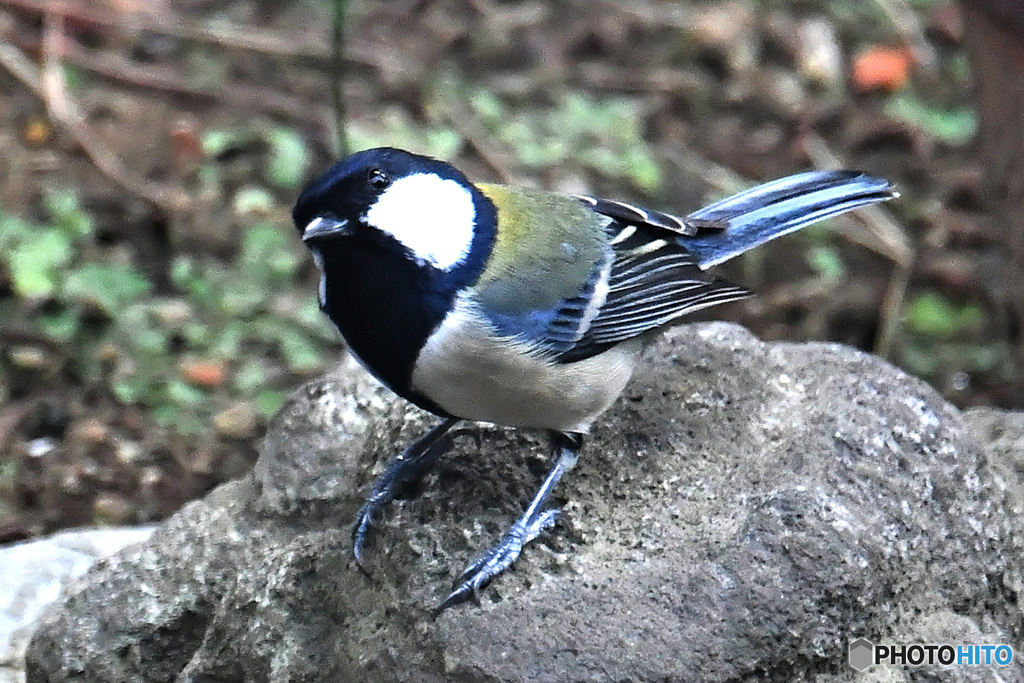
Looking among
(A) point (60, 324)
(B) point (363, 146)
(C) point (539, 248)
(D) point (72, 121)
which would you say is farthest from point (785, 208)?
(D) point (72, 121)

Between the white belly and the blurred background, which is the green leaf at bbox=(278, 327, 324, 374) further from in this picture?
the white belly

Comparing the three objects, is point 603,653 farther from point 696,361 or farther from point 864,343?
point 864,343

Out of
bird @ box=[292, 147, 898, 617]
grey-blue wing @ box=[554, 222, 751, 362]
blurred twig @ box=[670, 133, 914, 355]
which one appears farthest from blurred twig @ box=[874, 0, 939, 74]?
grey-blue wing @ box=[554, 222, 751, 362]

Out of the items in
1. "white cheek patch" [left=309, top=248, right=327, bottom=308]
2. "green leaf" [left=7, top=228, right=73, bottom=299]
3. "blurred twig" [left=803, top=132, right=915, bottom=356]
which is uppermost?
"white cheek patch" [left=309, top=248, right=327, bottom=308]

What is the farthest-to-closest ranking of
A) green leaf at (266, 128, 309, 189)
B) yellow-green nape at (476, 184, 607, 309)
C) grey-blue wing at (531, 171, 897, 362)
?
green leaf at (266, 128, 309, 189) → grey-blue wing at (531, 171, 897, 362) → yellow-green nape at (476, 184, 607, 309)

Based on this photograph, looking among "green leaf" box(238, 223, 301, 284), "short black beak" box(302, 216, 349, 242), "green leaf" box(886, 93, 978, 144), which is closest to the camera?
"short black beak" box(302, 216, 349, 242)

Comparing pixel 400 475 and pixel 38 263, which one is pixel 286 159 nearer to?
pixel 38 263

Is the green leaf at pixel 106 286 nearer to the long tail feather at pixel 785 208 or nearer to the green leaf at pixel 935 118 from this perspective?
the long tail feather at pixel 785 208
